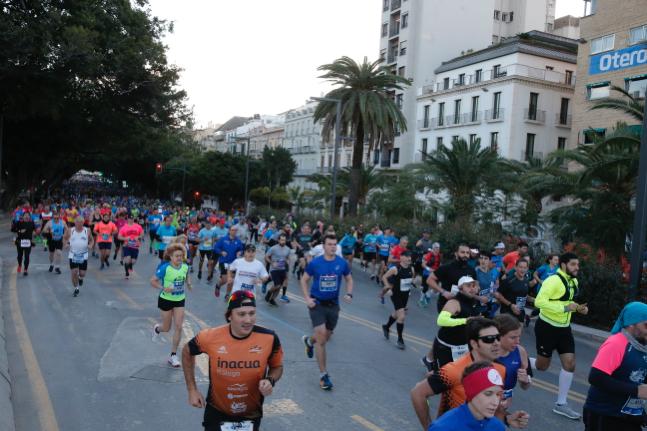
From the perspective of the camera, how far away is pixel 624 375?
175 inches

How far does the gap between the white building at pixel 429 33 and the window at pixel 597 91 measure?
66.0 feet

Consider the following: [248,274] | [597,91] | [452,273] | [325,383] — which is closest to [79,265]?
[248,274]

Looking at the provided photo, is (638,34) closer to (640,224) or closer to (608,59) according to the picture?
(608,59)

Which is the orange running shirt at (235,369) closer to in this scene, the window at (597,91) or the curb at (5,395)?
the curb at (5,395)

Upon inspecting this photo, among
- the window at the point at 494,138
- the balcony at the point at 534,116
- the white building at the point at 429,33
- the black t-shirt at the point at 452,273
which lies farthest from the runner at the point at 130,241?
the white building at the point at 429,33

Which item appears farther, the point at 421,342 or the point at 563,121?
the point at 563,121

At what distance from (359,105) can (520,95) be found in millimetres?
15953

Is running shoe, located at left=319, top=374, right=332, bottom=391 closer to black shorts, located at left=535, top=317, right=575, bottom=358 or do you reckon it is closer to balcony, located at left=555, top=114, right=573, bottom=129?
black shorts, located at left=535, top=317, right=575, bottom=358

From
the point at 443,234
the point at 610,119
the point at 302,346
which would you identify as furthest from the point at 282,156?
the point at 302,346

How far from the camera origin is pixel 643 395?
4301mm

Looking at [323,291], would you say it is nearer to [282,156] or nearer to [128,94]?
[128,94]

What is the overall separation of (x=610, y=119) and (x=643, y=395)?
3109cm

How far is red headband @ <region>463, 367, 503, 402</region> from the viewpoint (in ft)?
10.2

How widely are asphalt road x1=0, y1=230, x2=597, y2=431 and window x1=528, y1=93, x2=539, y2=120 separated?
32.4 metres
